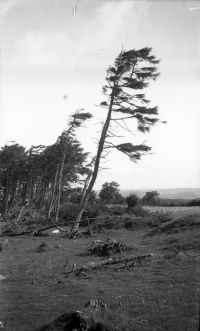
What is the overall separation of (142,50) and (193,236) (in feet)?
42.5

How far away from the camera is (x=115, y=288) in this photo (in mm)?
9555

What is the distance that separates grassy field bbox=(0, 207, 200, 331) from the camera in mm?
7328

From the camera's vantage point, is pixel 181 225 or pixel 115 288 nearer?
pixel 115 288

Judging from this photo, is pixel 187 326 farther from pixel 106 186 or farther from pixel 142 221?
pixel 106 186

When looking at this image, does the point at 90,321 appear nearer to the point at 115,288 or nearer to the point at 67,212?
the point at 115,288

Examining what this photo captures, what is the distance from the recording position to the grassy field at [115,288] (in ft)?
24.0

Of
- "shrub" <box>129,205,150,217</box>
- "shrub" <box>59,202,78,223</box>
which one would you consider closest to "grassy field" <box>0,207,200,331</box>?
"shrub" <box>129,205,150,217</box>

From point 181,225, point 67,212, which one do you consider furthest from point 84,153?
point 181,225

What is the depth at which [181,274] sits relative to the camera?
10.6m

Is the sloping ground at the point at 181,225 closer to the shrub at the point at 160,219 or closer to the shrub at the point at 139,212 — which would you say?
the shrub at the point at 160,219

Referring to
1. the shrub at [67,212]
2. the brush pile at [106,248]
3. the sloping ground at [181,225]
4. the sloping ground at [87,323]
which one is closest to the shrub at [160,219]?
the sloping ground at [181,225]

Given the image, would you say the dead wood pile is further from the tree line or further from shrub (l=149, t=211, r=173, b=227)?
shrub (l=149, t=211, r=173, b=227)

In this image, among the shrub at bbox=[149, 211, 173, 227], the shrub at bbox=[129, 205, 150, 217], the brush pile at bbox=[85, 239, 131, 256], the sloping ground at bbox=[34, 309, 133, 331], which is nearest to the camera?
the sloping ground at bbox=[34, 309, 133, 331]

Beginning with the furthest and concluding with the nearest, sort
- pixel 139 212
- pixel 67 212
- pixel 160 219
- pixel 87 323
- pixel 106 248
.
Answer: pixel 67 212, pixel 139 212, pixel 160 219, pixel 106 248, pixel 87 323
